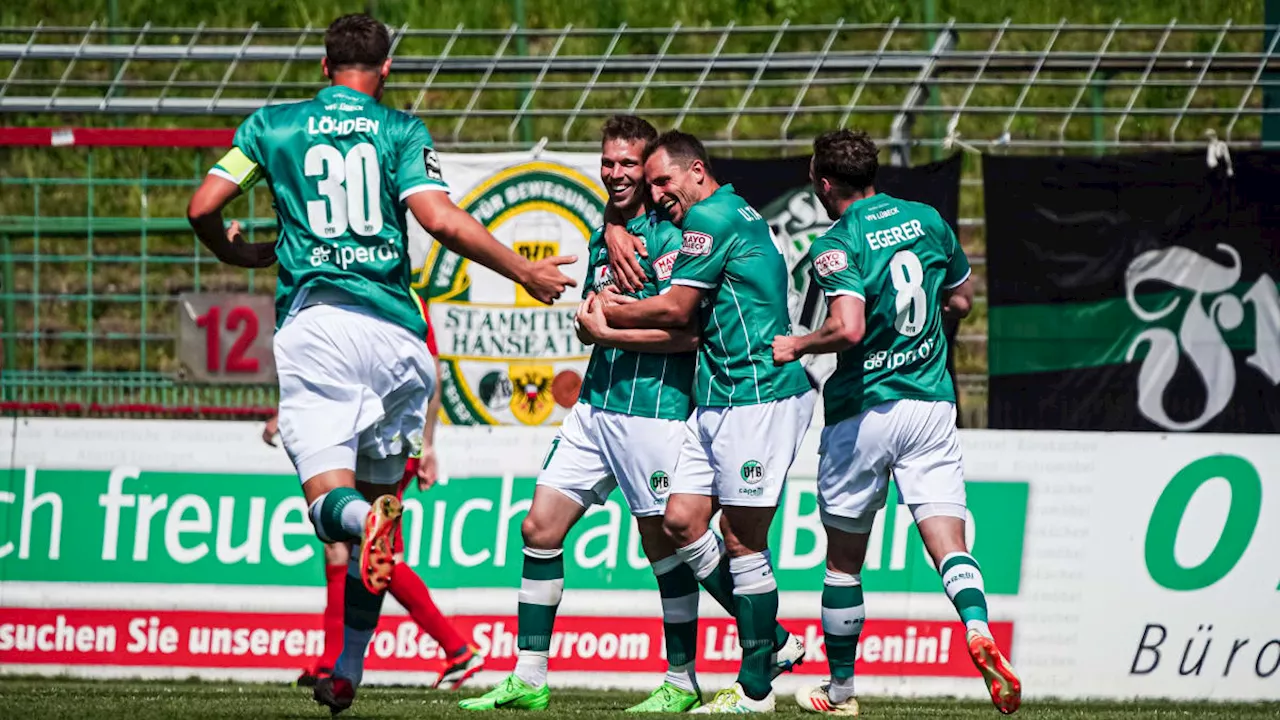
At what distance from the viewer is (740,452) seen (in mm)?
6750

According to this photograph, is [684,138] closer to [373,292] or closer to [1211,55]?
[373,292]

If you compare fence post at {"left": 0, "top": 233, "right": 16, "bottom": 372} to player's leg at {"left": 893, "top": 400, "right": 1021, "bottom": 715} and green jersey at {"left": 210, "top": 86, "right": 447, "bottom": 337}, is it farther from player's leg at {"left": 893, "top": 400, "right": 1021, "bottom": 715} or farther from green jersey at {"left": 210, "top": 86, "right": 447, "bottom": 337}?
player's leg at {"left": 893, "top": 400, "right": 1021, "bottom": 715}

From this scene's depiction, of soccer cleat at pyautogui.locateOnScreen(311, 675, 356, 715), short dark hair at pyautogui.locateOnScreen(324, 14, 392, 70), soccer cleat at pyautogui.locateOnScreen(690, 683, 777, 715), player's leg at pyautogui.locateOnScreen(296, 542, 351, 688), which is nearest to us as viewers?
short dark hair at pyautogui.locateOnScreen(324, 14, 392, 70)

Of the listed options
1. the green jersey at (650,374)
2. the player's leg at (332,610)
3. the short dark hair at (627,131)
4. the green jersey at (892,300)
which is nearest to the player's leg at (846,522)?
the green jersey at (892,300)

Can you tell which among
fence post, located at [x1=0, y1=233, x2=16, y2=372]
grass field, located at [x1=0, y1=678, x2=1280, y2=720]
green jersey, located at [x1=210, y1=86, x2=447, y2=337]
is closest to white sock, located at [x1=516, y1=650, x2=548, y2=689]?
grass field, located at [x1=0, y1=678, x2=1280, y2=720]

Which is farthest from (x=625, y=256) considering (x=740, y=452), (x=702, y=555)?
(x=702, y=555)

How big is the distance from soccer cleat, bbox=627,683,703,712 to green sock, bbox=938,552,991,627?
1.21 m

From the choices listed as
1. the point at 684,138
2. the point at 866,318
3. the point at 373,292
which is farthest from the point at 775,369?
the point at 373,292

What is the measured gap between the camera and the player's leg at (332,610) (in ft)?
25.7

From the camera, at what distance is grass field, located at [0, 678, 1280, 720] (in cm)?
647

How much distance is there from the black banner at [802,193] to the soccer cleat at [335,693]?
13.3 ft

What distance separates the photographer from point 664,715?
21.7 feet

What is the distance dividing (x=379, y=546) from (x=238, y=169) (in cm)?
148

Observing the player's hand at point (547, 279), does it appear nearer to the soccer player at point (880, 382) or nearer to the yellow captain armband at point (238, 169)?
the yellow captain armband at point (238, 169)
